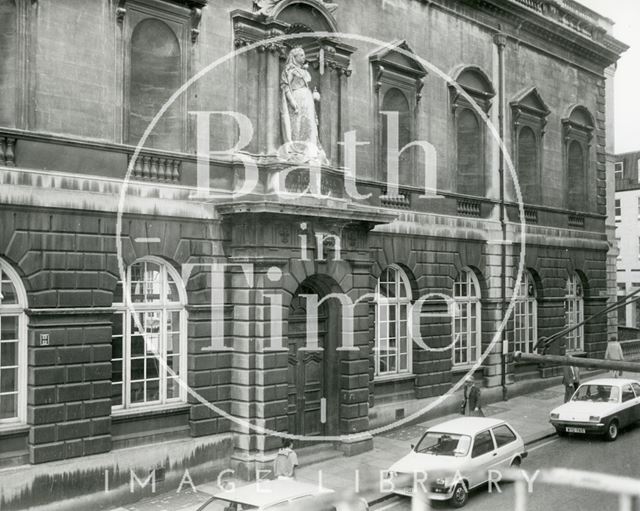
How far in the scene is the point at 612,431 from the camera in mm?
20141

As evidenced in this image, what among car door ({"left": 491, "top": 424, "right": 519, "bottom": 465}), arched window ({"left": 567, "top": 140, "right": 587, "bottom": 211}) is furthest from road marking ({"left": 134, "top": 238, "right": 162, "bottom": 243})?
arched window ({"left": 567, "top": 140, "right": 587, "bottom": 211})

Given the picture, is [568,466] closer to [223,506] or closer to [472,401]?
[472,401]

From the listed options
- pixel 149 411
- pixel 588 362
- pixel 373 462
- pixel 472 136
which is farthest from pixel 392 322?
pixel 588 362

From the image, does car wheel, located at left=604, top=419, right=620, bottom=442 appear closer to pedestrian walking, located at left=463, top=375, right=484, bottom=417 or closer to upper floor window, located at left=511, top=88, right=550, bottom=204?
pedestrian walking, located at left=463, top=375, right=484, bottom=417

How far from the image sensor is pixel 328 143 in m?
19.6

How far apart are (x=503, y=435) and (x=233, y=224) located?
7.84m

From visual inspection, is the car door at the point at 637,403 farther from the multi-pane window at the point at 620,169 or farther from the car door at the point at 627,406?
the multi-pane window at the point at 620,169

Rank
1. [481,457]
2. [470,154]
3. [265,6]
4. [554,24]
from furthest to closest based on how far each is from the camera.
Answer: [554,24], [470,154], [265,6], [481,457]

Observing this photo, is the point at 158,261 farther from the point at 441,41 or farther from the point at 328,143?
the point at 441,41

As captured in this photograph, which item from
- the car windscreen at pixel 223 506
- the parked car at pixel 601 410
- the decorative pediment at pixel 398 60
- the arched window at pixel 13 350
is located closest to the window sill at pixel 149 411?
the arched window at pixel 13 350

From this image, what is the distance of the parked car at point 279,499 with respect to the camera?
11.0 metres

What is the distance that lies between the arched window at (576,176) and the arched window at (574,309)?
3034 millimetres

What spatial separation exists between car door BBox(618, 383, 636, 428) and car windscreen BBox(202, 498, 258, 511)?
13.0 metres

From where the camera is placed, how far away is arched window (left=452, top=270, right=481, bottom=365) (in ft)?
81.4
